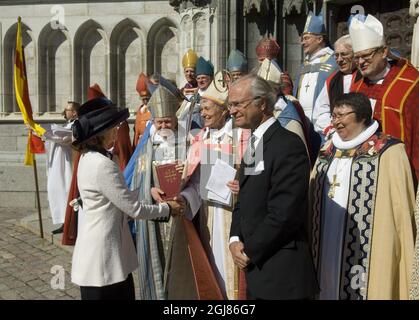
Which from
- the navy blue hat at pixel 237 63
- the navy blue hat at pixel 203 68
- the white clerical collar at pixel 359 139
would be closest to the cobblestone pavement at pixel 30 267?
the navy blue hat at pixel 203 68

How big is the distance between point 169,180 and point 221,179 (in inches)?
17.0

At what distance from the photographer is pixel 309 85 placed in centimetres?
479

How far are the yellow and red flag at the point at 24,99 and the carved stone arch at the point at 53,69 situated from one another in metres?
5.20

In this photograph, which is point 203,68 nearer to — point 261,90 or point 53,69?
point 261,90

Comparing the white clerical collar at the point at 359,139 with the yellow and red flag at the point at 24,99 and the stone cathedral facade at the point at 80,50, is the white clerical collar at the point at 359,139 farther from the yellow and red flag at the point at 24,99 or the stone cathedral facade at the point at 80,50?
the stone cathedral facade at the point at 80,50

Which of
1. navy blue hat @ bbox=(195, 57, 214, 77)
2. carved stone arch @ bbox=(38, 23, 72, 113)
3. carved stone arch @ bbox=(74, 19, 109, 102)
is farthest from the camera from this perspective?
carved stone arch @ bbox=(38, 23, 72, 113)

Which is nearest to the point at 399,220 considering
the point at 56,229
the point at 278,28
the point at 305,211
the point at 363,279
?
the point at 363,279

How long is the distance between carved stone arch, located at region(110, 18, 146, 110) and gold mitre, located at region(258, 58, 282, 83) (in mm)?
7366

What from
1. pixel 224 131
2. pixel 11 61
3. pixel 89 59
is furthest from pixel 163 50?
Result: pixel 224 131

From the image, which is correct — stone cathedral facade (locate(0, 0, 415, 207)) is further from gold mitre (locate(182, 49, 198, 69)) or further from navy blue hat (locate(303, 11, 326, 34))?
navy blue hat (locate(303, 11, 326, 34))

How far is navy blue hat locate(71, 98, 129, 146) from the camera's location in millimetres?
3049

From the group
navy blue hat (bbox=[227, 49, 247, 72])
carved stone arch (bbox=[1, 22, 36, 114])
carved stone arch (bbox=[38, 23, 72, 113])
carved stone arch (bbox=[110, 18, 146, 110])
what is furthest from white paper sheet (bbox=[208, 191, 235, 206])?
carved stone arch (bbox=[1, 22, 36, 114])

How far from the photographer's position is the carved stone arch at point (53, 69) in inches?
473

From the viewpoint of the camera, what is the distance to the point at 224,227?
3895mm
